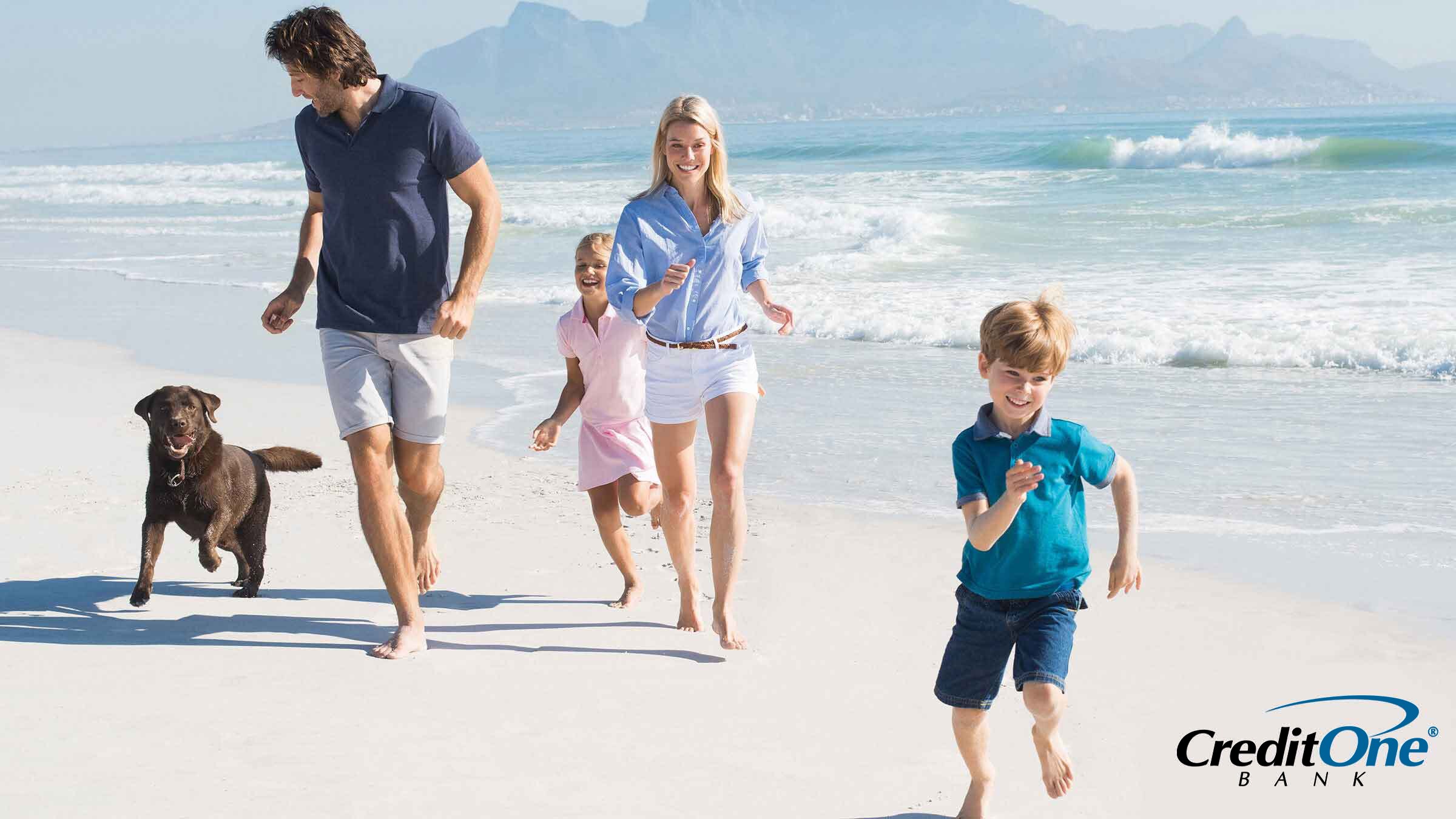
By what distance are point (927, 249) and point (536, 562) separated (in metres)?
13.3

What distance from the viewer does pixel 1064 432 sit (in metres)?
2.83

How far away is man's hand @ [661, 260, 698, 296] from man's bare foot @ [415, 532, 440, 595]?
1.31 m

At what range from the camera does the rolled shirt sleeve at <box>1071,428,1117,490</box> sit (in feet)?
9.24

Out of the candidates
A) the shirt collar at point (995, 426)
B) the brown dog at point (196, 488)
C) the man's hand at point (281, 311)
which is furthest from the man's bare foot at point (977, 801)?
the brown dog at point (196, 488)

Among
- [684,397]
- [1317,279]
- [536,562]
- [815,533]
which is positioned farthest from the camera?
[1317,279]

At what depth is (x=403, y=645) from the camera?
4.02m

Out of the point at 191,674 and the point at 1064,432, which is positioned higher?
the point at 1064,432

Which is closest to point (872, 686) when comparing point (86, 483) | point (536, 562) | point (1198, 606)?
point (1198, 606)

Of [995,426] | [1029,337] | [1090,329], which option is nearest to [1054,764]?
[995,426]

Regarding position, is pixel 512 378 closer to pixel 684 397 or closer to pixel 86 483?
pixel 86 483

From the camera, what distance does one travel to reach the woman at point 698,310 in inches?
164

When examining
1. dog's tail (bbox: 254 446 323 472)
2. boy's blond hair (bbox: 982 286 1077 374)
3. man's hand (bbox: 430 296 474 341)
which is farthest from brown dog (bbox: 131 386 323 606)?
boy's blond hair (bbox: 982 286 1077 374)

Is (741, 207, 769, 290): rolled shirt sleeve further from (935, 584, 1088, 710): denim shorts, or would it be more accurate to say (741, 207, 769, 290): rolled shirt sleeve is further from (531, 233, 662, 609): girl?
(935, 584, 1088, 710): denim shorts

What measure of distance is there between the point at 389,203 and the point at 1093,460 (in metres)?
2.23
